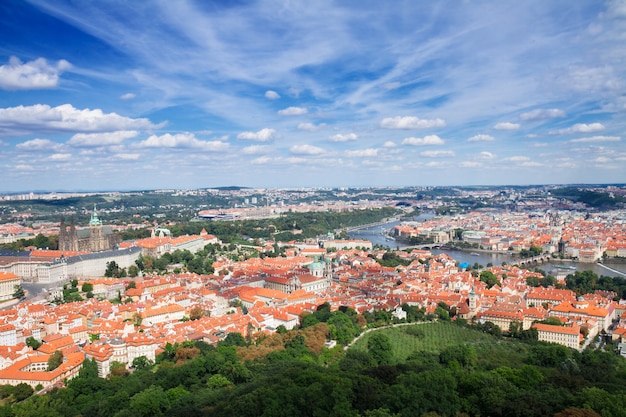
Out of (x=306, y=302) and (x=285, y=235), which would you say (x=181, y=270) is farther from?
(x=285, y=235)

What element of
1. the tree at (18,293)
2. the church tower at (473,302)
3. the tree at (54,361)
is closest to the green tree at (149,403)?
the tree at (54,361)

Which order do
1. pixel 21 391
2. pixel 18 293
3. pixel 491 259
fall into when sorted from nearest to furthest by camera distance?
pixel 21 391 < pixel 18 293 < pixel 491 259

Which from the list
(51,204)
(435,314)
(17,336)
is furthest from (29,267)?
(51,204)

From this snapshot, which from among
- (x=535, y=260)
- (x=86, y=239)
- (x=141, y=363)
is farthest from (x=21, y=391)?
(x=535, y=260)

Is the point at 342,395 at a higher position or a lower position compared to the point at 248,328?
higher

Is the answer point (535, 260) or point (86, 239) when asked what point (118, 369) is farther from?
point (535, 260)

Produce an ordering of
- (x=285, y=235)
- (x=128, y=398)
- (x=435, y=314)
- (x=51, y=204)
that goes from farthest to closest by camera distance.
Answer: (x=51, y=204), (x=285, y=235), (x=435, y=314), (x=128, y=398)
